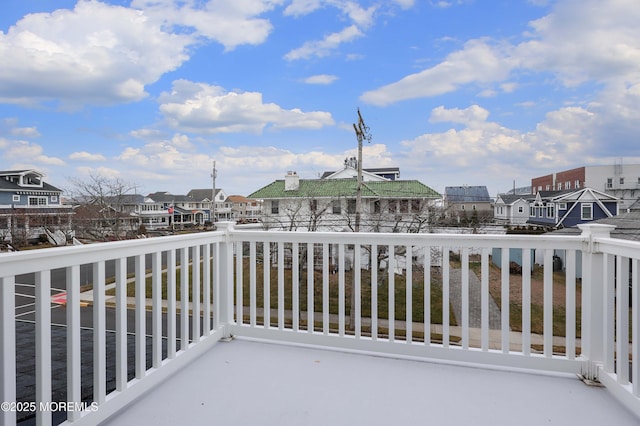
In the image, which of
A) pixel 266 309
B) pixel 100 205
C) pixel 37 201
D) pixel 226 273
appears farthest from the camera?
pixel 100 205

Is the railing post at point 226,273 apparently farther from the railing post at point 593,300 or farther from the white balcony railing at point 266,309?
the railing post at point 593,300

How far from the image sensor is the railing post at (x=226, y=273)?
2.39m

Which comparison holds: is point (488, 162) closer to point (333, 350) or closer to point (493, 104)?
point (493, 104)

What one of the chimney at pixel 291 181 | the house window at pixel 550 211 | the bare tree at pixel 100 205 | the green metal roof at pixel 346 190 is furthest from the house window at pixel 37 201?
the house window at pixel 550 211

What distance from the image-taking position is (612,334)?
69.2 inches

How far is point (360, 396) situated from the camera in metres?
1.67

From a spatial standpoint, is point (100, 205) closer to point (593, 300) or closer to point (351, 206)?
point (593, 300)

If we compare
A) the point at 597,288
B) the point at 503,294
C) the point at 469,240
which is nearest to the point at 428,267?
the point at 469,240

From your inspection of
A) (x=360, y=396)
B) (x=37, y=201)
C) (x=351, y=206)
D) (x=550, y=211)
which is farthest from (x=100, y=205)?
(x=550, y=211)

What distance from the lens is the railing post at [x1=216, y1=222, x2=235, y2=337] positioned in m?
2.39

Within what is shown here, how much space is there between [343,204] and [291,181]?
242 centimetres

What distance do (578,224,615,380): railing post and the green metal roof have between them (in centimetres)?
815

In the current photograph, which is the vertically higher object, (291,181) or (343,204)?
(291,181)

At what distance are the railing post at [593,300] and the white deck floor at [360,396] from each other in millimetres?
147
